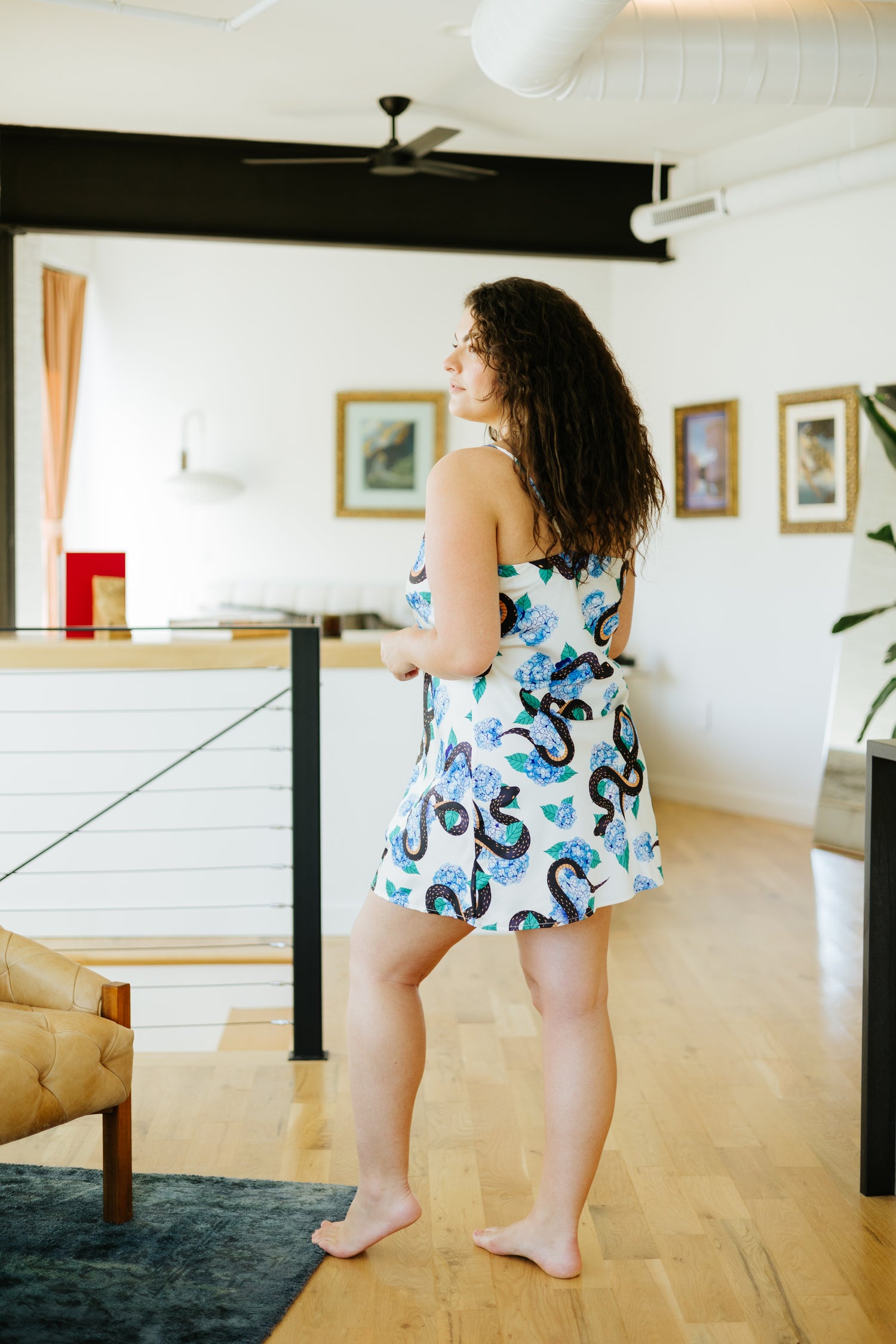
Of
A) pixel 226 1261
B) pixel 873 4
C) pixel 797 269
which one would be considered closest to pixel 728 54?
pixel 873 4

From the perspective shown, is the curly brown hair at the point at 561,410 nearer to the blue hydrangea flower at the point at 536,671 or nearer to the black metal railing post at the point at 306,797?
the blue hydrangea flower at the point at 536,671

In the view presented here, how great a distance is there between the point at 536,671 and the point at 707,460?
5.00 m

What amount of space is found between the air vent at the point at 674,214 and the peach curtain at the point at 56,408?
3.80 metres

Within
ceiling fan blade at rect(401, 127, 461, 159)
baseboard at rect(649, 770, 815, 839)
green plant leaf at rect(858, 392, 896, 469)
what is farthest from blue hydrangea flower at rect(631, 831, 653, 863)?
baseboard at rect(649, 770, 815, 839)

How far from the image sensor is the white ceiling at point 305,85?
14.9ft

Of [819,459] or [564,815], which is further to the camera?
[819,459]

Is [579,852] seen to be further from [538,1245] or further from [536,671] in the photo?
[538,1245]

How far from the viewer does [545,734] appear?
174 cm

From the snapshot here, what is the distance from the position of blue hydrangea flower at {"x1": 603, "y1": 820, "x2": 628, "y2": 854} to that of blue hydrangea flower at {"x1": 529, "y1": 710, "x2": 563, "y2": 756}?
138 millimetres

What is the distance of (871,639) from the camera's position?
5324 millimetres

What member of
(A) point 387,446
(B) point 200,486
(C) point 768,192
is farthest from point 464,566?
(A) point 387,446

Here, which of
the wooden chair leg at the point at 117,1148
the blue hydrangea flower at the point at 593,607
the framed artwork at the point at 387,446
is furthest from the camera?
the framed artwork at the point at 387,446

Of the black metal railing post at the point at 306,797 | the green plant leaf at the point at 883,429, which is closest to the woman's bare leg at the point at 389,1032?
the black metal railing post at the point at 306,797

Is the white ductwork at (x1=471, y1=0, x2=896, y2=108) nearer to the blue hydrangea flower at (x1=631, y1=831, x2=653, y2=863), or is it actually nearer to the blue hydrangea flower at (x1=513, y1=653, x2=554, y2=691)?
the blue hydrangea flower at (x1=513, y1=653, x2=554, y2=691)
